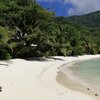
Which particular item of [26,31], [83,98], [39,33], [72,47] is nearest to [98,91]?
[83,98]

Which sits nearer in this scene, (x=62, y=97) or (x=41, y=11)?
(x=62, y=97)

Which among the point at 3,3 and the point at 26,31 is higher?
the point at 3,3

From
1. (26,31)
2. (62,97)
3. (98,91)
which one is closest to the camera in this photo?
(62,97)

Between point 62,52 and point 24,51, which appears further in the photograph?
point 62,52

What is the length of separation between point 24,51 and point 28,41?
1.54 m

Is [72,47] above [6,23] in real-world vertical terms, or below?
below

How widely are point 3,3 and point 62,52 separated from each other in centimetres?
1321

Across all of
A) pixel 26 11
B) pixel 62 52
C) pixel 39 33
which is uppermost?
pixel 26 11

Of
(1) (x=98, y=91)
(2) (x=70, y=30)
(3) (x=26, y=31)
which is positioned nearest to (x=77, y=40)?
(2) (x=70, y=30)

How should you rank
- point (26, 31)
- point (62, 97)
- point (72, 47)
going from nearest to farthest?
1. point (62, 97)
2. point (26, 31)
3. point (72, 47)

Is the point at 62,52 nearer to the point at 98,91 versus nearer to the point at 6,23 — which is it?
the point at 6,23

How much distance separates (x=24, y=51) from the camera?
39.0 meters

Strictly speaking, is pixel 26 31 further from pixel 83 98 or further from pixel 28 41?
pixel 83 98

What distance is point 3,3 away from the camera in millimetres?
40406
